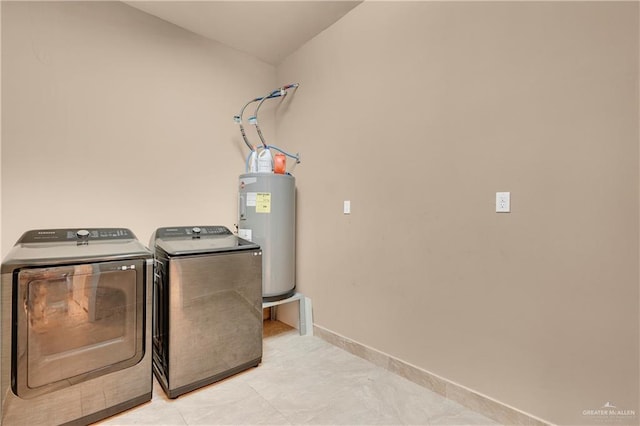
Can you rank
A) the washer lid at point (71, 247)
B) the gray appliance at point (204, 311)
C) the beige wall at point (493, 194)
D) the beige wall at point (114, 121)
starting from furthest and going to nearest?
the beige wall at point (114, 121)
the gray appliance at point (204, 311)
the washer lid at point (71, 247)
the beige wall at point (493, 194)

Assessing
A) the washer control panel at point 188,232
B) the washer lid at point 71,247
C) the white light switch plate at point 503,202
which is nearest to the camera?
the washer lid at point 71,247

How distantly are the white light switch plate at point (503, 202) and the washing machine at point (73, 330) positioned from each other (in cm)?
198

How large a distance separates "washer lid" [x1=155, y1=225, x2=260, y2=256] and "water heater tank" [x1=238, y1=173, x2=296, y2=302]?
0.76 ft

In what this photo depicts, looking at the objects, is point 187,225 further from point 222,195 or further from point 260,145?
point 260,145

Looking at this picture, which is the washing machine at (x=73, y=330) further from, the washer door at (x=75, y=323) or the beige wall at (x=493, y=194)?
the beige wall at (x=493, y=194)

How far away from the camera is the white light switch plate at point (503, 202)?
1.58m

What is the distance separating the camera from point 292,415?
164 cm

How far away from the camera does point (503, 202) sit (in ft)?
5.24

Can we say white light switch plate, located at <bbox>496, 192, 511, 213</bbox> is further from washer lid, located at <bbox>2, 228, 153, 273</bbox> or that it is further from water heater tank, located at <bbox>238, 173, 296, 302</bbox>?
washer lid, located at <bbox>2, 228, 153, 273</bbox>

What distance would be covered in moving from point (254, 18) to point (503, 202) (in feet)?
7.67

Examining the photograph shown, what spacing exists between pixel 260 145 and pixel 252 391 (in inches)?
85.1

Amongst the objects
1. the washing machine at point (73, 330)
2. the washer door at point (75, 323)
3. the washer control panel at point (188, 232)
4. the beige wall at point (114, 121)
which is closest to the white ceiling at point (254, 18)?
the beige wall at point (114, 121)

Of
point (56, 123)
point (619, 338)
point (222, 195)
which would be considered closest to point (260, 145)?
point (222, 195)

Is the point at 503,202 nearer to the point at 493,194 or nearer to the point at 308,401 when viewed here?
the point at 493,194
